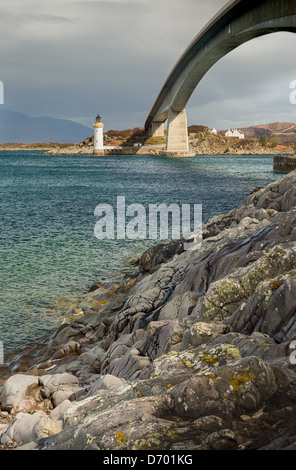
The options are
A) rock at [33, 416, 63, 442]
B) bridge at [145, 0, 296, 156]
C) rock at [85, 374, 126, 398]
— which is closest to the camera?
rock at [33, 416, 63, 442]

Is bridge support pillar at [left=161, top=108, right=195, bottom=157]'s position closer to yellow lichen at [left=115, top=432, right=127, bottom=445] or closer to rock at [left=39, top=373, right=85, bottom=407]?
rock at [left=39, top=373, right=85, bottom=407]

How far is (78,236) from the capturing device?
22.7 meters

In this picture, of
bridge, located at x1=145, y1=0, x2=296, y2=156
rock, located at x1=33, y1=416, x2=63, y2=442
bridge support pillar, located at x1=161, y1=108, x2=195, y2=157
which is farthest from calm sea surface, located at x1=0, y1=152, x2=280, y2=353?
bridge support pillar, located at x1=161, y1=108, x2=195, y2=157

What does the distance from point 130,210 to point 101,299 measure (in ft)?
64.9

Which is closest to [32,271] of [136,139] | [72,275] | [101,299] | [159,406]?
[72,275]

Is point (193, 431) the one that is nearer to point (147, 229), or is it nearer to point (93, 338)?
point (93, 338)

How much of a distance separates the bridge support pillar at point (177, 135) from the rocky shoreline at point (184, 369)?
91752 mm

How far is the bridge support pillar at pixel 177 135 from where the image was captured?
324 ft

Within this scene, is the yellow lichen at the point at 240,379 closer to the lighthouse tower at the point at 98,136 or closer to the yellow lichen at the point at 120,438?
the yellow lichen at the point at 120,438

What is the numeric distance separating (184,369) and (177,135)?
103 meters

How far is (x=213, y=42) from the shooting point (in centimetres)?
5472

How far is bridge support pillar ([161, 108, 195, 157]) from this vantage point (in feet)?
324

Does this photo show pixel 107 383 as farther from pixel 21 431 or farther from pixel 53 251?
pixel 53 251

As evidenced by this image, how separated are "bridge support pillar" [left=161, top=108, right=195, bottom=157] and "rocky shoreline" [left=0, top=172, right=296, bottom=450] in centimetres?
9175
